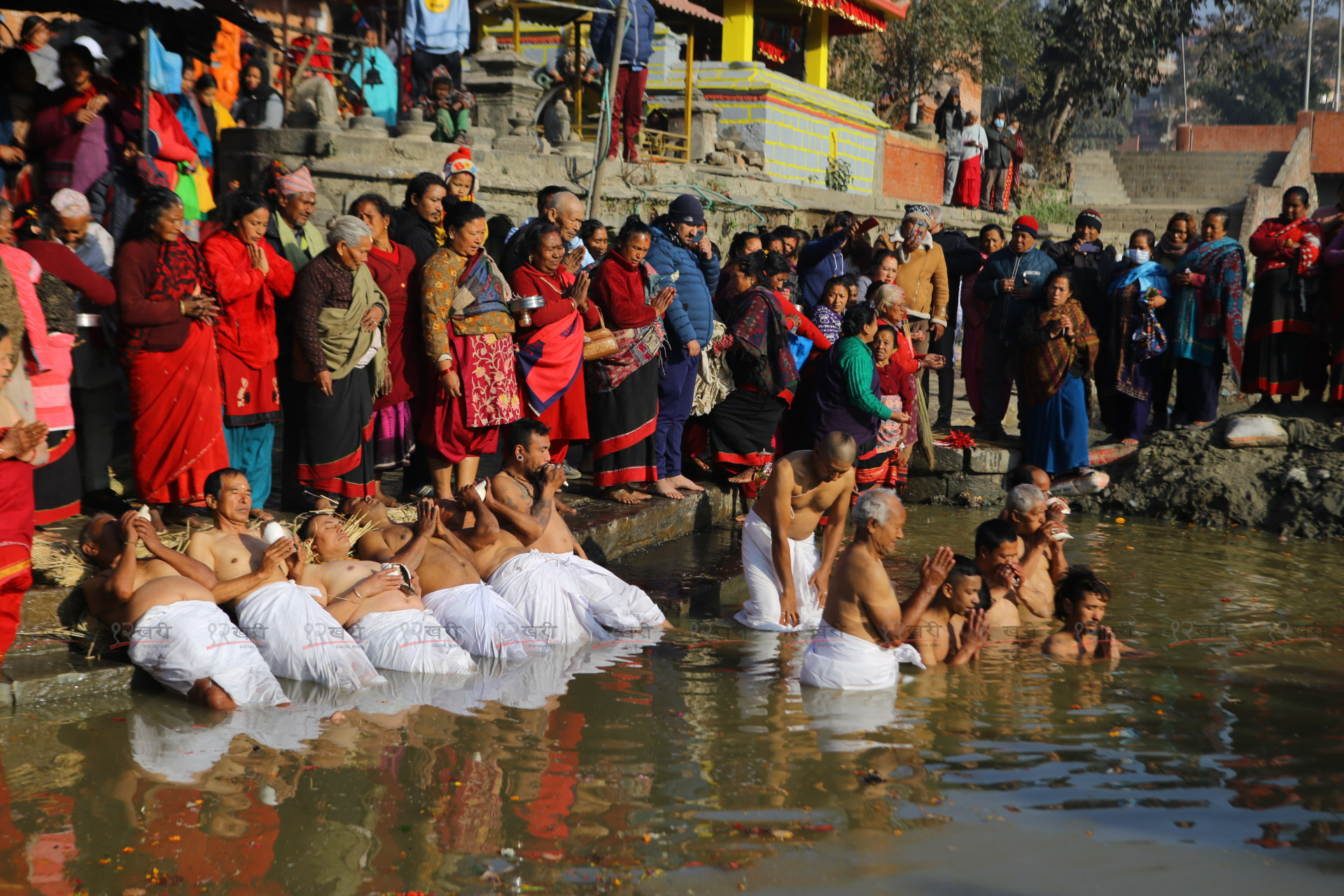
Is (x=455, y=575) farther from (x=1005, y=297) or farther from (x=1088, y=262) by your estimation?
(x=1088, y=262)

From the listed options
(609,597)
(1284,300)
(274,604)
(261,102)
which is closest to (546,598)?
(609,597)

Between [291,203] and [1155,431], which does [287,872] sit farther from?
[1155,431]

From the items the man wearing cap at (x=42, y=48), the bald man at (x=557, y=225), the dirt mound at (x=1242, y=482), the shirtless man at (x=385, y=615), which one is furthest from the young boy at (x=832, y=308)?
the man wearing cap at (x=42, y=48)

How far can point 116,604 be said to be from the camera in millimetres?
4961

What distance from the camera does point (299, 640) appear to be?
5082 millimetres

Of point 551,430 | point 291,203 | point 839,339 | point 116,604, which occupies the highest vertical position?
point 291,203

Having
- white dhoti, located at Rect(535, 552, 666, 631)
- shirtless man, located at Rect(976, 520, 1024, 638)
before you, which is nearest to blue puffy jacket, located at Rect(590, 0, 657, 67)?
white dhoti, located at Rect(535, 552, 666, 631)

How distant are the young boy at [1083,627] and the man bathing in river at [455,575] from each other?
8.06ft

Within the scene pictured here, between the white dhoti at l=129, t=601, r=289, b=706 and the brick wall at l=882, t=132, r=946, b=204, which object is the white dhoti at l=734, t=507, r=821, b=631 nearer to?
the white dhoti at l=129, t=601, r=289, b=706

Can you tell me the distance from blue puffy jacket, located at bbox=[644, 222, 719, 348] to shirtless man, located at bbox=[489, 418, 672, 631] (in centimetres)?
192

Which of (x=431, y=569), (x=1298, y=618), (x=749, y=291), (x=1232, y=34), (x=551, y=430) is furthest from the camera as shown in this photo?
(x=1232, y=34)

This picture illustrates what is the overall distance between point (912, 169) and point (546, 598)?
658 inches

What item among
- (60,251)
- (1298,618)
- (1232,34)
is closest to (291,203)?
(60,251)

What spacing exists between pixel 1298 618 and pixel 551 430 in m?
4.36
